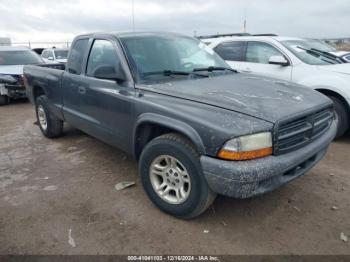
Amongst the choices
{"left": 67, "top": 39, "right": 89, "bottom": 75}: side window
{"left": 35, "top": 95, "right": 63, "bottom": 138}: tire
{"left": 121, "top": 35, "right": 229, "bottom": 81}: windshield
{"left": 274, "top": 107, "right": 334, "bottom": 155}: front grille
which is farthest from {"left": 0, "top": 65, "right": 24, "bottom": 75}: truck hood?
{"left": 274, "top": 107, "right": 334, "bottom": 155}: front grille

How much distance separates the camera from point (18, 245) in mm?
2758

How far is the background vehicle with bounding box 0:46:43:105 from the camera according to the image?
8.63 m

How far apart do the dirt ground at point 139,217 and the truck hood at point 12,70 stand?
5.18 meters

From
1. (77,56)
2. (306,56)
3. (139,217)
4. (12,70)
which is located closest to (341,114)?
(306,56)

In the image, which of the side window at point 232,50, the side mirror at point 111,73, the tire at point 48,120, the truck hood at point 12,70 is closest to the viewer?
the side mirror at point 111,73

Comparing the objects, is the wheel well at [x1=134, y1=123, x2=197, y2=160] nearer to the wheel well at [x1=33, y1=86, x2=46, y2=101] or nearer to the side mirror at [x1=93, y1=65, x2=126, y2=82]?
the side mirror at [x1=93, y1=65, x2=126, y2=82]

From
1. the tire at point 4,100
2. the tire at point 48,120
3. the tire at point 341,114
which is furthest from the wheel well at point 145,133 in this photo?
the tire at point 4,100

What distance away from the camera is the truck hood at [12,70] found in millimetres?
8766

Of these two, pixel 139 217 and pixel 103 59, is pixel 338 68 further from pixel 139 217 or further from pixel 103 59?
pixel 139 217

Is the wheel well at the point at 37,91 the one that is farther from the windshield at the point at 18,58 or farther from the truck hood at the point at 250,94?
the windshield at the point at 18,58

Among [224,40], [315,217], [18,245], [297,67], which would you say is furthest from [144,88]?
[224,40]

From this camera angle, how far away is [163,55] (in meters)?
3.70

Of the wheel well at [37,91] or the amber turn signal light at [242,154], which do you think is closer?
the amber turn signal light at [242,154]

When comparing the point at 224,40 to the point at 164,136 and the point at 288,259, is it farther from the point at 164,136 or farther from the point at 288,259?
the point at 288,259
